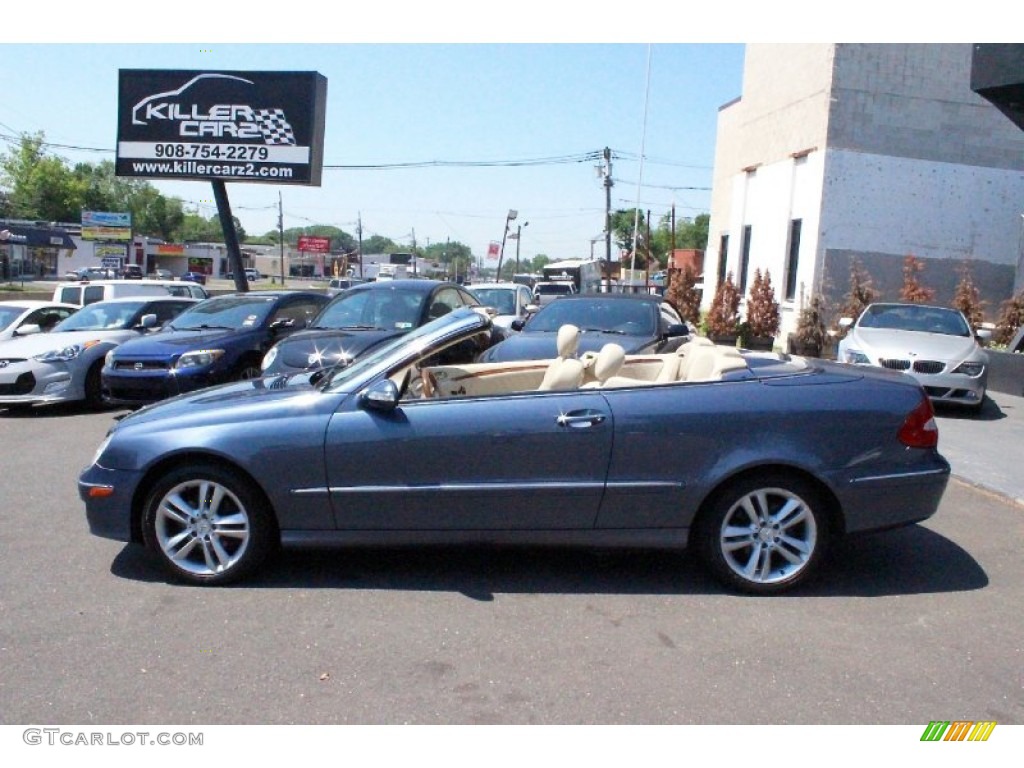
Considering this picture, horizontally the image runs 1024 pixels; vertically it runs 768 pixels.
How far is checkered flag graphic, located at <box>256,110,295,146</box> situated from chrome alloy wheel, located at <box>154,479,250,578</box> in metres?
18.3

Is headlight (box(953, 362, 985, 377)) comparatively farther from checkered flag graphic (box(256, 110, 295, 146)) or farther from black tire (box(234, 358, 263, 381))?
checkered flag graphic (box(256, 110, 295, 146))

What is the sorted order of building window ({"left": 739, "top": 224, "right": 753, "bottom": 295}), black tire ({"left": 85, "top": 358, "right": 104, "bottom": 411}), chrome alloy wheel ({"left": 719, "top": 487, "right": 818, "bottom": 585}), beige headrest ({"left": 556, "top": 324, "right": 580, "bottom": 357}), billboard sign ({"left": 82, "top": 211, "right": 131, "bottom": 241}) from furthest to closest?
1. billboard sign ({"left": 82, "top": 211, "right": 131, "bottom": 241})
2. building window ({"left": 739, "top": 224, "right": 753, "bottom": 295})
3. black tire ({"left": 85, "top": 358, "right": 104, "bottom": 411})
4. beige headrest ({"left": 556, "top": 324, "right": 580, "bottom": 357})
5. chrome alloy wheel ({"left": 719, "top": 487, "right": 818, "bottom": 585})

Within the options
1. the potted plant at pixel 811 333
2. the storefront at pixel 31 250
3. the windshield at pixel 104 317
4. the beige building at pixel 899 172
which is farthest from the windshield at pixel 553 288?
the storefront at pixel 31 250

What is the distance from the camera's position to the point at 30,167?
79.6 metres

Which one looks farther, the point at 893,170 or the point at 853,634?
the point at 893,170

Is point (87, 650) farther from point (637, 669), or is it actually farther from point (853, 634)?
point (853, 634)

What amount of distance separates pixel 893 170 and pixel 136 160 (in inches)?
690

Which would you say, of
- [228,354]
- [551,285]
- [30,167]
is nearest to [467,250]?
[30,167]

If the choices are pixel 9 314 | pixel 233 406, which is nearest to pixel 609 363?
pixel 233 406

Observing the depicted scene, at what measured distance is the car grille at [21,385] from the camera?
1046 centimetres

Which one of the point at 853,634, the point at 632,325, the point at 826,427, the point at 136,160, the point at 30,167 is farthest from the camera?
the point at 30,167

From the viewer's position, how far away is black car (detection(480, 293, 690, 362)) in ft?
28.9

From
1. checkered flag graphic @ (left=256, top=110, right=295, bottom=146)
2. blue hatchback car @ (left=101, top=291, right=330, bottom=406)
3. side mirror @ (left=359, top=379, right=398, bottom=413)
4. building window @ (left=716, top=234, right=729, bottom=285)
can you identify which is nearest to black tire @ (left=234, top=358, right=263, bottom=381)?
blue hatchback car @ (left=101, top=291, right=330, bottom=406)

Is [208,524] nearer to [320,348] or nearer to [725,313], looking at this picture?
[320,348]
